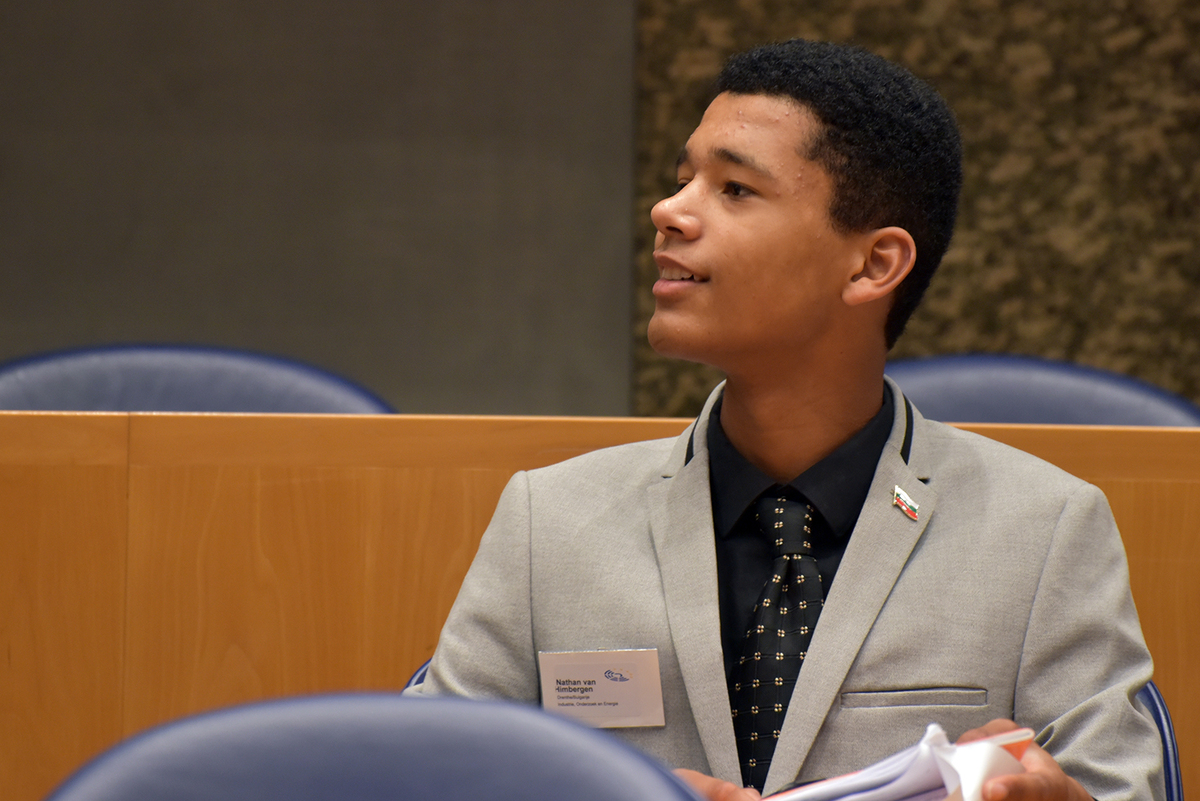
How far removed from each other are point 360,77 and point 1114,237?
6.63 feet

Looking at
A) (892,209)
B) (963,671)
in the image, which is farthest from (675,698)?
(892,209)

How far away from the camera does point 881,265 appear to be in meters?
1.26

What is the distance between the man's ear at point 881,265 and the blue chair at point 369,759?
28.4 inches

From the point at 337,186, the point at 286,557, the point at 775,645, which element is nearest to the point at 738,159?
the point at 775,645

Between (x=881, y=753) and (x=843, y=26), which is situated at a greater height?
(x=843, y=26)

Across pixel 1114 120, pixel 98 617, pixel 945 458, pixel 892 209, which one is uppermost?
pixel 1114 120

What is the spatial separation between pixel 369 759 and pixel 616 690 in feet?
1.74

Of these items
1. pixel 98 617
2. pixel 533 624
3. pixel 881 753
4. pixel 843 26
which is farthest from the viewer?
pixel 843 26

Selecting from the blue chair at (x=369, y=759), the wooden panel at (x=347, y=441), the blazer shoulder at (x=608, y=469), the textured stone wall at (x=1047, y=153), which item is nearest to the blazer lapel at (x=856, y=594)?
the blazer shoulder at (x=608, y=469)

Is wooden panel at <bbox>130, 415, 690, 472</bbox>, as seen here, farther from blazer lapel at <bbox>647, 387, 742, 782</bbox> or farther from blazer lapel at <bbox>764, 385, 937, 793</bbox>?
blazer lapel at <bbox>764, 385, 937, 793</bbox>

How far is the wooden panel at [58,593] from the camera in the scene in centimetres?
143

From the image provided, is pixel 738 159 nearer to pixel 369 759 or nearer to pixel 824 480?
pixel 824 480

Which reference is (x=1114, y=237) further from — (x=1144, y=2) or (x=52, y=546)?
(x=52, y=546)

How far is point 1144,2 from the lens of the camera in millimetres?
3115
